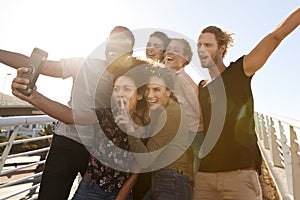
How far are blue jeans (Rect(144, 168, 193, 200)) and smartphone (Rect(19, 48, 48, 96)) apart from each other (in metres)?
0.75

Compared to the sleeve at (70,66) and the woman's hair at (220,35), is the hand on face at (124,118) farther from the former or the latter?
the woman's hair at (220,35)

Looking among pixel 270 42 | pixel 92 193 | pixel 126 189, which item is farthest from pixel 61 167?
pixel 270 42

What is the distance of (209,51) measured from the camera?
6.13 feet

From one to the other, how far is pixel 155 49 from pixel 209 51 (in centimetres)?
60

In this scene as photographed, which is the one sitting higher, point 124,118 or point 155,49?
point 155,49

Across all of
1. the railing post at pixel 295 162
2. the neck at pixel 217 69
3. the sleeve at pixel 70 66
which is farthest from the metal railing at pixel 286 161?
the sleeve at pixel 70 66

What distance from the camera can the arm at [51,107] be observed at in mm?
1129

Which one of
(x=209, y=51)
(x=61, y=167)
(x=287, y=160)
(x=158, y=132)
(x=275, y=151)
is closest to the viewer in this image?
(x=158, y=132)

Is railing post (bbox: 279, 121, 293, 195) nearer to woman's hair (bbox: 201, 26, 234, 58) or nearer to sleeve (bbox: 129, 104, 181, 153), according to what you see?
woman's hair (bbox: 201, 26, 234, 58)

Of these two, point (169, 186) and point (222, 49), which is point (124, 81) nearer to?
point (169, 186)

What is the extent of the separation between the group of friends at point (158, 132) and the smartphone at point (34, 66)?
195 millimetres

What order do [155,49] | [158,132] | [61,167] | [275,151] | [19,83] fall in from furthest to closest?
1. [275,151]
2. [155,49]
3. [61,167]
4. [158,132]
5. [19,83]

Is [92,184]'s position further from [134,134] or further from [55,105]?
[55,105]

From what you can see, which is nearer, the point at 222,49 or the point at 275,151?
the point at 222,49
